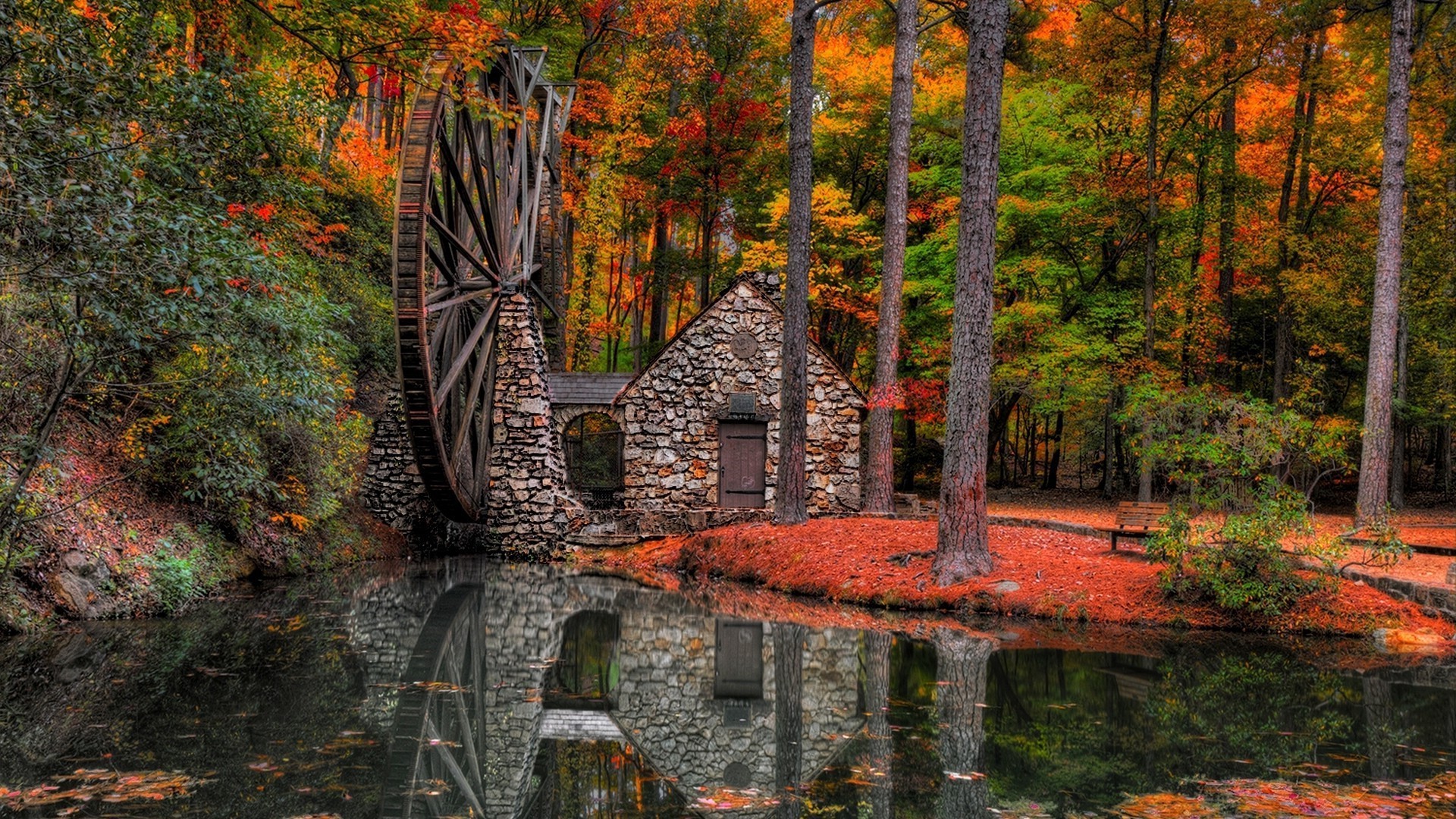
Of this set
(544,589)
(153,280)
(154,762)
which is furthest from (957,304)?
(154,762)

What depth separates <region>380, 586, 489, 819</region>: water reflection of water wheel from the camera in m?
3.91

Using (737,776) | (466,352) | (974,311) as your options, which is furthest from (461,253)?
(737,776)

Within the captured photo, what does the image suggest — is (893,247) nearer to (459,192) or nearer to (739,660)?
(459,192)

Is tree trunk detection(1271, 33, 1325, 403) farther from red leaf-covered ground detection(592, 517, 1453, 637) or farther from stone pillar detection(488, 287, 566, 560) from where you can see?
stone pillar detection(488, 287, 566, 560)

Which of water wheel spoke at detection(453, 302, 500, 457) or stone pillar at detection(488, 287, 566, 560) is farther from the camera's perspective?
stone pillar at detection(488, 287, 566, 560)

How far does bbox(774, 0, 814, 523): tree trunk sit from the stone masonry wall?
363 centimetres

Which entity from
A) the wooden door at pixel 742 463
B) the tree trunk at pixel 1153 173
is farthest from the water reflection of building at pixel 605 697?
the tree trunk at pixel 1153 173

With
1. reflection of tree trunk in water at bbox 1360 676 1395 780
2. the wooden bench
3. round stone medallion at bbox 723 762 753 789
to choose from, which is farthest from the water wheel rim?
reflection of tree trunk in water at bbox 1360 676 1395 780

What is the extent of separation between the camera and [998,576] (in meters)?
9.62

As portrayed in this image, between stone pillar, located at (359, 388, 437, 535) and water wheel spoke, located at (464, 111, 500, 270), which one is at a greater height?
water wheel spoke, located at (464, 111, 500, 270)

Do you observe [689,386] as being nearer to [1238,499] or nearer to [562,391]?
[562,391]

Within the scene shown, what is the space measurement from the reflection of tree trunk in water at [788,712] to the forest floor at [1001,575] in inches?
81.2

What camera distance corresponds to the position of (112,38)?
239 inches

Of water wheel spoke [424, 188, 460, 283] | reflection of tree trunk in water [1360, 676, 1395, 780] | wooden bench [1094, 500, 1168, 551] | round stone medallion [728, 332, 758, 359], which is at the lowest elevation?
reflection of tree trunk in water [1360, 676, 1395, 780]
